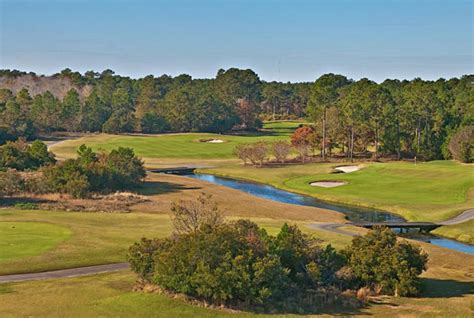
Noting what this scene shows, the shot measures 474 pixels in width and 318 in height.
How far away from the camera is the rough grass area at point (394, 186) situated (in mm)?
72750

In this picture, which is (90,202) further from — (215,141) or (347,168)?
(215,141)

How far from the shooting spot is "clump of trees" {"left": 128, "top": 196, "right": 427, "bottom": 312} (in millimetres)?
33500

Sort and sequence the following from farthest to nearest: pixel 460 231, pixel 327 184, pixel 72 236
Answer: pixel 327 184
pixel 460 231
pixel 72 236

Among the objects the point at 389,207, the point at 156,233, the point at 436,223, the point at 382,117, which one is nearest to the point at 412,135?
the point at 382,117

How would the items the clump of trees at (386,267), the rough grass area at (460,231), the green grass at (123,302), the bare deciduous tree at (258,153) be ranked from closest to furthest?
the green grass at (123,302)
the clump of trees at (386,267)
the rough grass area at (460,231)
the bare deciduous tree at (258,153)

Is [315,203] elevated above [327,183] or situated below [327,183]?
below

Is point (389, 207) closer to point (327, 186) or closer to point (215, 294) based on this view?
point (327, 186)

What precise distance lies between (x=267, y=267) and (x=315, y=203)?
4712 cm

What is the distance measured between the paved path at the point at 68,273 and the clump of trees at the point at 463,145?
3045 inches

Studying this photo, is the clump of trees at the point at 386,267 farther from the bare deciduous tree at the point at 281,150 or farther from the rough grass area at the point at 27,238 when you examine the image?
the bare deciduous tree at the point at 281,150

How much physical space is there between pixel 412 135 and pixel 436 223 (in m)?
66.4

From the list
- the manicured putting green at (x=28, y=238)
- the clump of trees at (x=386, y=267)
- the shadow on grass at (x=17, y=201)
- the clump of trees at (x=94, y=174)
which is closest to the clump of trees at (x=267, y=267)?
the clump of trees at (x=386, y=267)

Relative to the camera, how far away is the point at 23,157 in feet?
294

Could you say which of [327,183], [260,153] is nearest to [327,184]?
[327,183]
